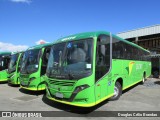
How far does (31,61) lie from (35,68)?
0.68 m

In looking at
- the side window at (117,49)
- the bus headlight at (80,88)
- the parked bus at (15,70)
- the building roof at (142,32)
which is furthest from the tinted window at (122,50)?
the building roof at (142,32)

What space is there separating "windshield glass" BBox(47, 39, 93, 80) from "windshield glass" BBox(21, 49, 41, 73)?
9.51 feet

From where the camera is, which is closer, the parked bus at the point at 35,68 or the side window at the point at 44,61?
the parked bus at the point at 35,68

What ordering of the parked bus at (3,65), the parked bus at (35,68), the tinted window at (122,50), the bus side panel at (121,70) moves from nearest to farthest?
→ 1. the bus side panel at (121,70)
2. the tinted window at (122,50)
3. the parked bus at (35,68)
4. the parked bus at (3,65)

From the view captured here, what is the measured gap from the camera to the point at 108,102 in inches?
317

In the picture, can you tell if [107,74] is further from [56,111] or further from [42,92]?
[42,92]

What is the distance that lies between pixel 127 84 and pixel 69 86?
4.63 m

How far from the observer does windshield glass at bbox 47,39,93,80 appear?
6184mm

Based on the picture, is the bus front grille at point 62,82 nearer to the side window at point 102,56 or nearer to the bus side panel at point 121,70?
the side window at point 102,56

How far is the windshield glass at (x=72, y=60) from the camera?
6.18 m

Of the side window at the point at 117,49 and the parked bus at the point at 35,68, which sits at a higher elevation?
the side window at the point at 117,49

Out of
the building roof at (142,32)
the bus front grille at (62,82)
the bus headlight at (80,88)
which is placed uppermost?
the building roof at (142,32)

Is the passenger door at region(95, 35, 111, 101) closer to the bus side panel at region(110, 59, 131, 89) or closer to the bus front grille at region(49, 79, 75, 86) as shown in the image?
the bus side panel at region(110, 59, 131, 89)

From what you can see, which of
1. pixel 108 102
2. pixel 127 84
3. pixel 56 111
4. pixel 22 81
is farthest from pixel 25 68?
pixel 127 84
